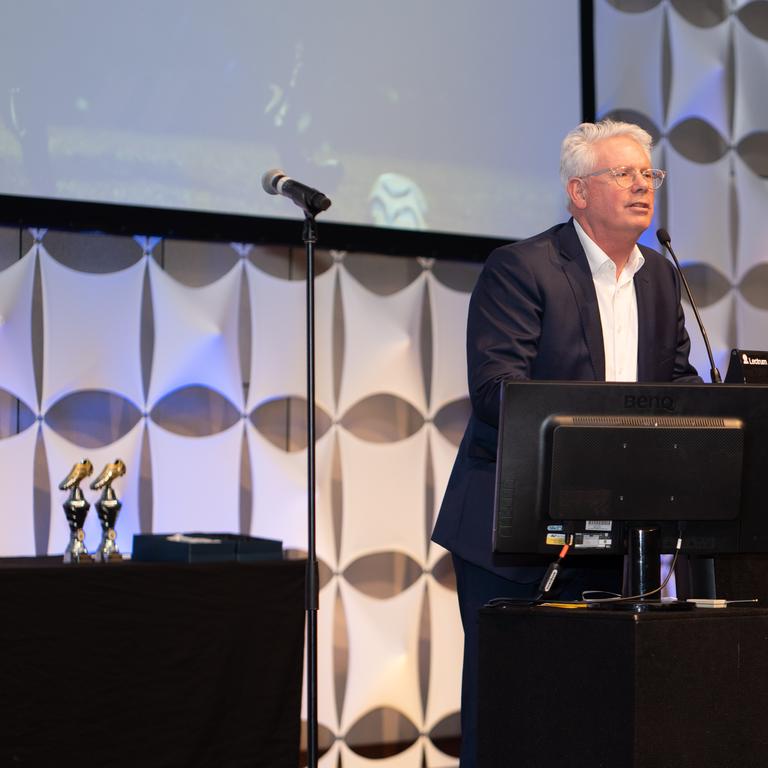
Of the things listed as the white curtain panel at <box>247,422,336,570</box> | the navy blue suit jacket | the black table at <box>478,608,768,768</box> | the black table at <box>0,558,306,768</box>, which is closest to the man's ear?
the navy blue suit jacket

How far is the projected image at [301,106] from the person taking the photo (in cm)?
326

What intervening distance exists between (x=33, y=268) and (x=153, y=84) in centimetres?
67

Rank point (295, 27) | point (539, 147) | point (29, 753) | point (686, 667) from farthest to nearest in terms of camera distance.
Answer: point (539, 147) < point (295, 27) < point (29, 753) < point (686, 667)

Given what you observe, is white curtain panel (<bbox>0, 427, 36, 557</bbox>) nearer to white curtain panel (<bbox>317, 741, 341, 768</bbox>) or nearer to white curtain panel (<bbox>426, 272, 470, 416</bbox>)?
white curtain panel (<bbox>317, 741, 341, 768</bbox>)

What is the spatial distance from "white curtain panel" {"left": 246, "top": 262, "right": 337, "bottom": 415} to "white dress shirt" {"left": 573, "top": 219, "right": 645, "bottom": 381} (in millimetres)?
1304

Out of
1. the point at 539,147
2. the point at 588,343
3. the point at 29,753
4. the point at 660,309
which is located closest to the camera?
the point at 588,343

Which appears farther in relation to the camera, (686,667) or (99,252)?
(99,252)

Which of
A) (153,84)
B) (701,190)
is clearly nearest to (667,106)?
(701,190)

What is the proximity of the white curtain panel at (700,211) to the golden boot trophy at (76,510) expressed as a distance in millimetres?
2255

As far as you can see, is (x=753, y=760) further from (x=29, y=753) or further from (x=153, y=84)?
(x=153, y=84)

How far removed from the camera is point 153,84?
3.36 meters

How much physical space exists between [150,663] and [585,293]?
4.66 feet

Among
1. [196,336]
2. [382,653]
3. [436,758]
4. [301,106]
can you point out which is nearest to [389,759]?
[436,758]

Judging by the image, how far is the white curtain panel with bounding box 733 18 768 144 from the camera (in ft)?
13.5
